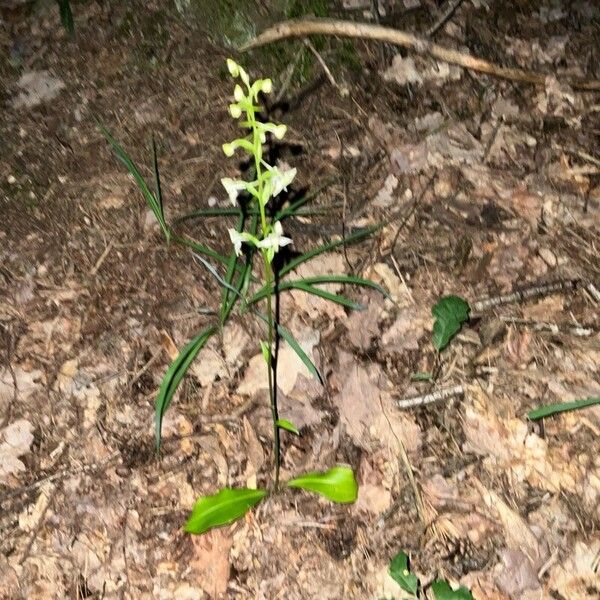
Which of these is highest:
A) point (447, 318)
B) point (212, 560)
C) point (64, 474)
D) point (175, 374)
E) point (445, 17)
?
point (445, 17)

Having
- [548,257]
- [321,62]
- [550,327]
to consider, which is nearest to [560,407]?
[550,327]

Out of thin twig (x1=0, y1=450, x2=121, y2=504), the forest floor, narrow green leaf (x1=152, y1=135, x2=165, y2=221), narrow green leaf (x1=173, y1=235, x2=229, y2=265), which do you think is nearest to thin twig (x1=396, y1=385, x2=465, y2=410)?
the forest floor

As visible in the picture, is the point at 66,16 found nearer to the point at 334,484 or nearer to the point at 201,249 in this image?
the point at 201,249

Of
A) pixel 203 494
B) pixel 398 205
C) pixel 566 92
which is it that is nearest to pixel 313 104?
pixel 398 205

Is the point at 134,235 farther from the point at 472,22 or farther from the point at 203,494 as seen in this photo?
the point at 472,22

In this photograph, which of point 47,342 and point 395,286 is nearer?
point 47,342

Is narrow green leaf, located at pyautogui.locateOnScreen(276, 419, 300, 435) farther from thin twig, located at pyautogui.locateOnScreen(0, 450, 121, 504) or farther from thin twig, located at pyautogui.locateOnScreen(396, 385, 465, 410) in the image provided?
thin twig, located at pyautogui.locateOnScreen(0, 450, 121, 504)

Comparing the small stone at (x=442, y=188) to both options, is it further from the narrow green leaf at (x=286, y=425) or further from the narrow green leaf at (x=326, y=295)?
the narrow green leaf at (x=286, y=425)
